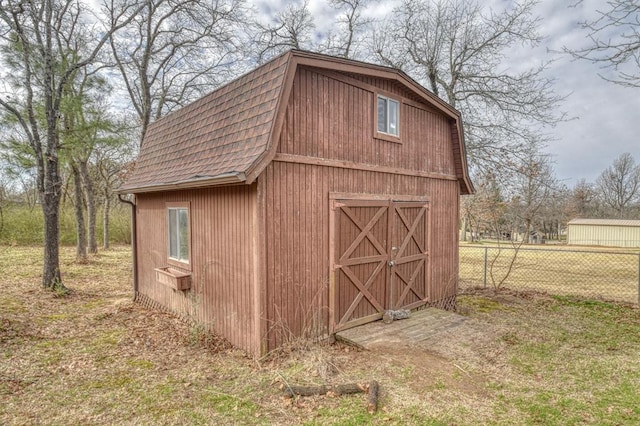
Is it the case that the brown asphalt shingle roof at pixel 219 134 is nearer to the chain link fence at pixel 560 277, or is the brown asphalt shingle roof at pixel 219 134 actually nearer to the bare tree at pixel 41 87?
the bare tree at pixel 41 87

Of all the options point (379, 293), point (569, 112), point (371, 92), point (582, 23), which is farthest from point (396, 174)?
point (569, 112)

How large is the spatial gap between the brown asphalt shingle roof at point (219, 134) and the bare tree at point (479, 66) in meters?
9.20

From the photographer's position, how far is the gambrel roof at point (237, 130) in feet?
15.1

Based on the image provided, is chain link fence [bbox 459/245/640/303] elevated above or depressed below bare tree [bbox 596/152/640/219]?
below

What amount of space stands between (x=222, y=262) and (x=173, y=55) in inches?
495

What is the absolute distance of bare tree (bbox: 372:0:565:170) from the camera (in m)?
11.5

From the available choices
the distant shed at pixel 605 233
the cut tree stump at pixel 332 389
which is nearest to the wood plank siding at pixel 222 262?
the cut tree stump at pixel 332 389

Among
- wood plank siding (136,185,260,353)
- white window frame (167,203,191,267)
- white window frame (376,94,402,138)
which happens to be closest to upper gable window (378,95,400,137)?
white window frame (376,94,402,138)

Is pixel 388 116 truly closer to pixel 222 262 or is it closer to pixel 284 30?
pixel 222 262

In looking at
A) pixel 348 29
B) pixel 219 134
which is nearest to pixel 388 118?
pixel 219 134

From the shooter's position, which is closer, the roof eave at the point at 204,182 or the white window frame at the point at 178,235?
the roof eave at the point at 204,182

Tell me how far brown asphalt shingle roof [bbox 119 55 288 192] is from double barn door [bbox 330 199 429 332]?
168 centimetres

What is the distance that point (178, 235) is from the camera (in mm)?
6742

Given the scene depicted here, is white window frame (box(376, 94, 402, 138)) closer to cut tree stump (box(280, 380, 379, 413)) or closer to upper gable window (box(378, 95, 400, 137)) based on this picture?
upper gable window (box(378, 95, 400, 137))
